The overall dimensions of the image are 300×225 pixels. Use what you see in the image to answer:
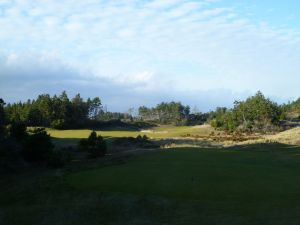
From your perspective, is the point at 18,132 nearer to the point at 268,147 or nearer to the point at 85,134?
the point at 268,147

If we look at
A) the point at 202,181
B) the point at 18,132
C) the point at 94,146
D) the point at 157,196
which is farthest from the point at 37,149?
the point at 157,196

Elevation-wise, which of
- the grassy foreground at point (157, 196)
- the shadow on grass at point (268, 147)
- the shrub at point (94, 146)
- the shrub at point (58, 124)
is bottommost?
the grassy foreground at point (157, 196)

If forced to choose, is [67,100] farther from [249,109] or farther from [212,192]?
[212,192]

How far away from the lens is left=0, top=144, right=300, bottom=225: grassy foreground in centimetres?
2058

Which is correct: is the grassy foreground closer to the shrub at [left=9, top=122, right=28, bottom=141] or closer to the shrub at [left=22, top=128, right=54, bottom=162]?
the shrub at [left=22, top=128, right=54, bottom=162]

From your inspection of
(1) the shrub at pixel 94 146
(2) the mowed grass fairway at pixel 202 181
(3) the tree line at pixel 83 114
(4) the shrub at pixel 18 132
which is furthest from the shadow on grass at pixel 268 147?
(3) the tree line at pixel 83 114

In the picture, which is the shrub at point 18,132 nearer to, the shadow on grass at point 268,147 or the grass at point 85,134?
the grass at point 85,134

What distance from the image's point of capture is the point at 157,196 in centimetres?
2456

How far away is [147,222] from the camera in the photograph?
2012 centimetres

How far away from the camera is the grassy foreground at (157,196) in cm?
2058

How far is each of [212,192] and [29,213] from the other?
32.6ft

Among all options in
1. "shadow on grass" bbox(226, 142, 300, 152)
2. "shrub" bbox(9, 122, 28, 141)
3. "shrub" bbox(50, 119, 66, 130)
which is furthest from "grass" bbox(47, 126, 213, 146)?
"shadow on grass" bbox(226, 142, 300, 152)

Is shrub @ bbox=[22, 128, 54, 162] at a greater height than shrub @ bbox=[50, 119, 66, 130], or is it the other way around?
shrub @ bbox=[50, 119, 66, 130]

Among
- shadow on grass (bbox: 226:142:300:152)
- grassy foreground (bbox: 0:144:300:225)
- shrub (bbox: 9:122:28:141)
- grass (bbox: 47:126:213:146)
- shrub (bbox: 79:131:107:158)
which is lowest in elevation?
grassy foreground (bbox: 0:144:300:225)
